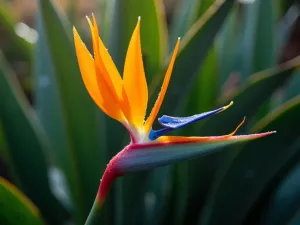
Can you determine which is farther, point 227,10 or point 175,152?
point 227,10

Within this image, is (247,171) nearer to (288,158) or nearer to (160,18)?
(288,158)

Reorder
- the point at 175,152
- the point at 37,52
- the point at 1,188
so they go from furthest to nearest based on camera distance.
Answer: the point at 37,52 → the point at 1,188 → the point at 175,152

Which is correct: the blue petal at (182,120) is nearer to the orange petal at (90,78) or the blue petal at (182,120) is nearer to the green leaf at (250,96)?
the orange petal at (90,78)

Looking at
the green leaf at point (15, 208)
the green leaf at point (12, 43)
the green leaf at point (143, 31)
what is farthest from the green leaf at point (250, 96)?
the green leaf at point (12, 43)

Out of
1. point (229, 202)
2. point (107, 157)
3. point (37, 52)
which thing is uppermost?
point (37, 52)

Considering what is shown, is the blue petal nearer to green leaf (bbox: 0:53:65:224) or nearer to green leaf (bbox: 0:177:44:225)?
green leaf (bbox: 0:177:44:225)

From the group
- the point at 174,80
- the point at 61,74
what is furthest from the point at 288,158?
the point at 61,74

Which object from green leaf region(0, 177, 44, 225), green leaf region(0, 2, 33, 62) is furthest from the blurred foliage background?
green leaf region(0, 2, 33, 62)
